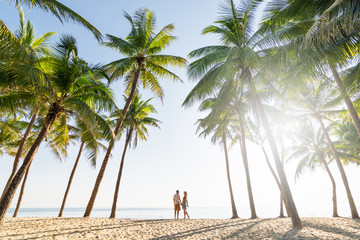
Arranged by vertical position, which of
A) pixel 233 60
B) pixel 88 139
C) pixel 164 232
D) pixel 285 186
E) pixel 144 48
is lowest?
pixel 164 232

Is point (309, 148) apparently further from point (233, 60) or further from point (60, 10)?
point (60, 10)

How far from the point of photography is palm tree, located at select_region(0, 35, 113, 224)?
22.7 feet

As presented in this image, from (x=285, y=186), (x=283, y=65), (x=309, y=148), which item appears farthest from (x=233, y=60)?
(x=309, y=148)

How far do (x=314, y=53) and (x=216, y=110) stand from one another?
4.49m

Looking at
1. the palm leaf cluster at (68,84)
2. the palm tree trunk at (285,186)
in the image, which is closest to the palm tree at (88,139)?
the palm leaf cluster at (68,84)

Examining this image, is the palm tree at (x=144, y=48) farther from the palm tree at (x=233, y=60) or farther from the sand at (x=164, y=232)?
the sand at (x=164, y=232)

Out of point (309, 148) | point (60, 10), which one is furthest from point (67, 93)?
point (309, 148)

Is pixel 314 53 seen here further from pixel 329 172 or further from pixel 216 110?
pixel 329 172

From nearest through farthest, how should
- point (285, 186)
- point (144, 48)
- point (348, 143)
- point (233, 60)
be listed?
point (285, 186) < point (233, 60) < point (144, 48) < point (348, 143)

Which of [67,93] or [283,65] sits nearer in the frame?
[283,65]

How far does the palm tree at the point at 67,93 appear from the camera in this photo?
22.7 ft

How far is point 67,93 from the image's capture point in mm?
8781

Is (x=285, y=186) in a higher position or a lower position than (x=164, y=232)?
higher

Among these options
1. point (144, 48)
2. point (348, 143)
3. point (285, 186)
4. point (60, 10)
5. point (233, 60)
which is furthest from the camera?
point (348, 143)
